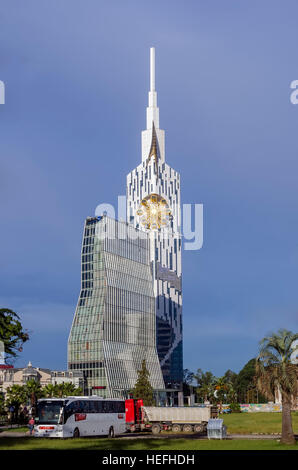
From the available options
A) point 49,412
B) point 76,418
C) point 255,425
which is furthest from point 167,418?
point 255,425

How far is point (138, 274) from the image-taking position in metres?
179

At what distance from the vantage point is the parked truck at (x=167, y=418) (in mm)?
64062

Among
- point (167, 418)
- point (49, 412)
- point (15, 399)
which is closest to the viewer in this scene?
point (49, 412)

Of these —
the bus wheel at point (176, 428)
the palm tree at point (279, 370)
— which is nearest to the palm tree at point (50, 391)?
the bus wheel at point (176, 428)

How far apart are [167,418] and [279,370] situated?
2440 centimetres

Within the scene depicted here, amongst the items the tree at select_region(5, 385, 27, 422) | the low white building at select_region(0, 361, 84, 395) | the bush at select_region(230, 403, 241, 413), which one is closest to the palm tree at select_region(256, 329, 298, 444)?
the tree at select_region(5, 385, 27, 422)

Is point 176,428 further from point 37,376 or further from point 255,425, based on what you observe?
point 37,376

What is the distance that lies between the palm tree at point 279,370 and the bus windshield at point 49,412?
1713cm

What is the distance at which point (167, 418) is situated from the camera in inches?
2589

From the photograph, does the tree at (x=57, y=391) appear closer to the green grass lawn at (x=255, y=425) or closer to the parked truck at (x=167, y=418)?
the green grass lawn at (x=255, y=425)

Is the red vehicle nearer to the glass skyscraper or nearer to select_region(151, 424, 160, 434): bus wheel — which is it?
select_region(151, 424, 160, 434): bus wheel

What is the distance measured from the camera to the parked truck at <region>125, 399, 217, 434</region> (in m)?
64.1
